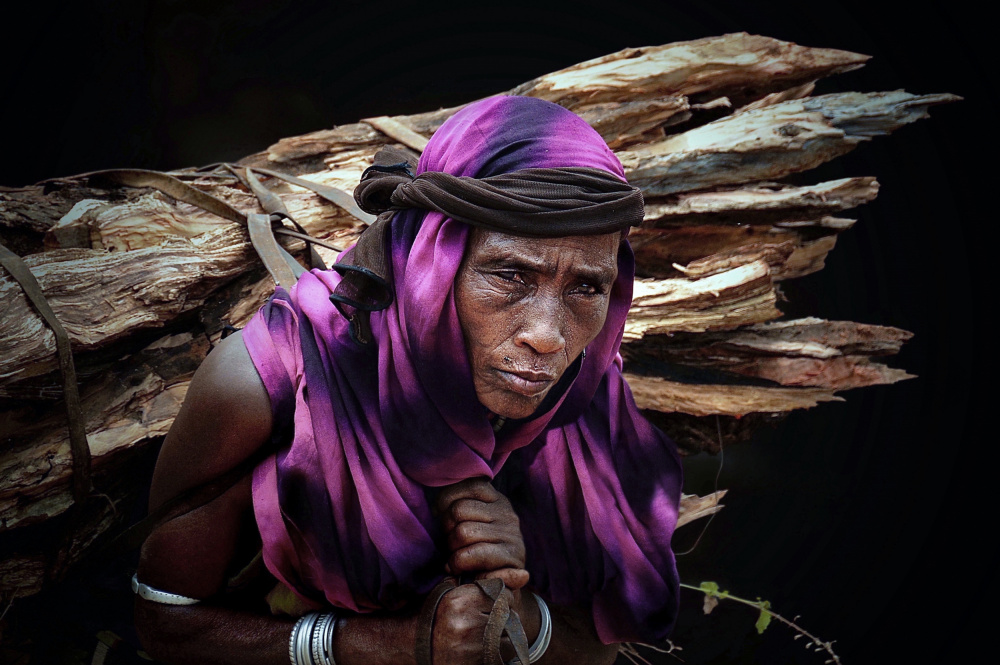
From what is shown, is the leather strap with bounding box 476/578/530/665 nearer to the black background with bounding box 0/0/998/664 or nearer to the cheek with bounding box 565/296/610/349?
the cheek with bounding box 565/296/610/349

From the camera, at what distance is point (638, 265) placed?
7.65ft

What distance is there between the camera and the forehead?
115cm

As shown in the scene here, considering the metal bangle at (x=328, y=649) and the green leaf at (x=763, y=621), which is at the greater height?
the metal bangle at (x=328, y=649)

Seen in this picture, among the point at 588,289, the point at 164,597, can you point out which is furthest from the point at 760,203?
the point at 164,597

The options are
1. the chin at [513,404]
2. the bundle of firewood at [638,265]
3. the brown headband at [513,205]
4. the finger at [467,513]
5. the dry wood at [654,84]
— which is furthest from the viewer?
the dry wood at [654,84]

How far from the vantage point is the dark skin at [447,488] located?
3.87ft

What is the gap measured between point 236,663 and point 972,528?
2.69 meters

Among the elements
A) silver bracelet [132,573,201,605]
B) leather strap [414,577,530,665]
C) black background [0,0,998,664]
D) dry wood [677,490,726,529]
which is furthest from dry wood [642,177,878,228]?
silver bracelet [132,573,201,605]

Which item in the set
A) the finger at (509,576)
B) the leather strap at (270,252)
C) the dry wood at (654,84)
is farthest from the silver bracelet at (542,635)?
the dry wood at (654,84)

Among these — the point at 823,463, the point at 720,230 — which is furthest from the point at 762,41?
the point at 823,463

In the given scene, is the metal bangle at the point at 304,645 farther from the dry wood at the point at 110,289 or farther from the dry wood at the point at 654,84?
the dry wood at the point at 654,84

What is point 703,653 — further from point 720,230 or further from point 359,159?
point 359,159

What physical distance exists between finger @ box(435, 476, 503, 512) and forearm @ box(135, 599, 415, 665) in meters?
0.25

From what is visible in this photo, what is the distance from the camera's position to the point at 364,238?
128 cm
